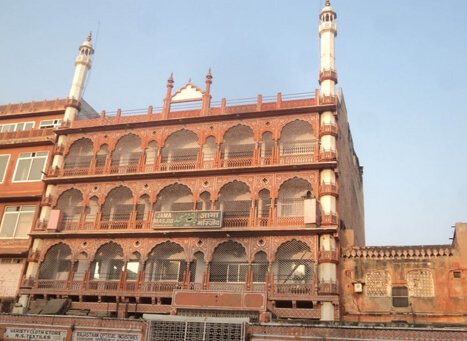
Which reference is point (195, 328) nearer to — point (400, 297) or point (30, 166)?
point (400, 297)

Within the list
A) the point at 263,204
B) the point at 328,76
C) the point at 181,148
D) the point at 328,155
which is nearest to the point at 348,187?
the point at 328,155

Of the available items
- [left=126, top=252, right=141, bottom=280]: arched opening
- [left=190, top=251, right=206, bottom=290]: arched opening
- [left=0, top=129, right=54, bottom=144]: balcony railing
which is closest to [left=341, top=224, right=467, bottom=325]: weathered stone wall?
[left=190, top=251, right=206, bottom=290]: arched opening

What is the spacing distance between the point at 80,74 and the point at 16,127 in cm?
656

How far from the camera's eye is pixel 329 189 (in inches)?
1053

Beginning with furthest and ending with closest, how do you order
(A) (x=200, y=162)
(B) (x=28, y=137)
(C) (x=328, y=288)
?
(B) (x=28, y=137) < (A) (x=200, y=162) < (C) (x=328, y=288)

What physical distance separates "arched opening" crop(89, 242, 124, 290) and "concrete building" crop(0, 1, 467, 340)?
8 cm

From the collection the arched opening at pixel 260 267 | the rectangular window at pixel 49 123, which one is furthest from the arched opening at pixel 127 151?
the arched opening at pixel 260 267

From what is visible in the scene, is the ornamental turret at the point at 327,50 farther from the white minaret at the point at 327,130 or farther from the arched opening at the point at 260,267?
the arched opening at the point at 260,267

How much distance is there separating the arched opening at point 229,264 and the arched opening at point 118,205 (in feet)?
23.3

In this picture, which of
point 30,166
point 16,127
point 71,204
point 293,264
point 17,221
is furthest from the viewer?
point 16,127

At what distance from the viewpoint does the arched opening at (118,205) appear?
32.0 m

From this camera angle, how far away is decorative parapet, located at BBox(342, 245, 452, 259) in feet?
82.1

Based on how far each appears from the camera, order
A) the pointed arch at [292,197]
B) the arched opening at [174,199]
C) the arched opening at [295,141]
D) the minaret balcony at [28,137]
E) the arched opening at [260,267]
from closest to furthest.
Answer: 1. the arched opening at [260,267]
2. the pointed arch at [292,197]
3. the arched opening at [295,141]
4. the arched opening at [174,199]
5. the minaret balcony at [28,137]

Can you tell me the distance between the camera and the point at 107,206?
107 ft
